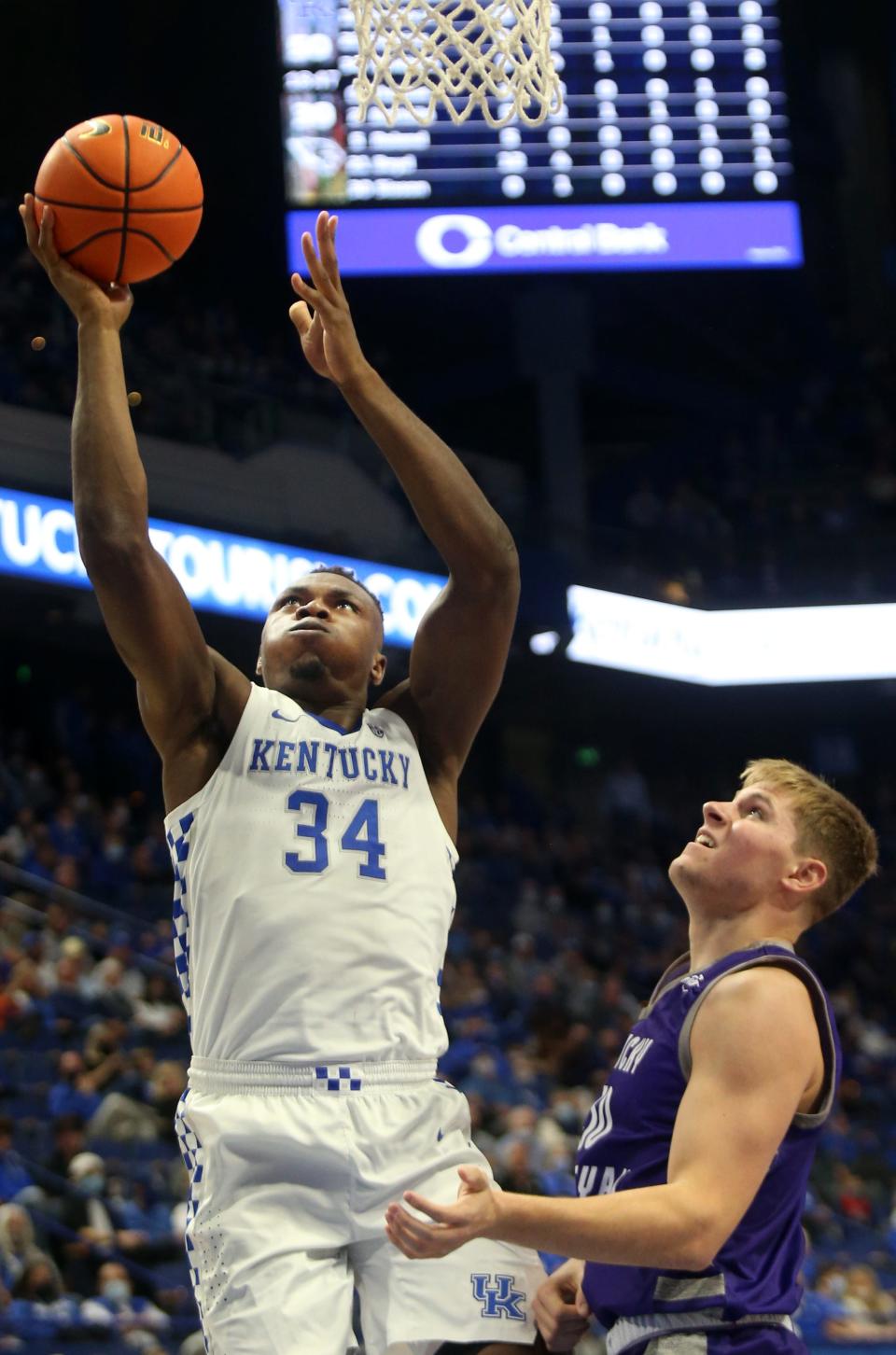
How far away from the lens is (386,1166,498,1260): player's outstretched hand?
6.63 feet

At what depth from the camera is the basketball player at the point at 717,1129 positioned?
2.25 metres

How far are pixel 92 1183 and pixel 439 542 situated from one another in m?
5.51

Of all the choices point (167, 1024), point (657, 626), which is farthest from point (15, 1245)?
point (657, 626)

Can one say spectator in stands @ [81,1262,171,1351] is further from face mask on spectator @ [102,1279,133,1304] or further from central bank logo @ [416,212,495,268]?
central bank logo @ [416,212,495,268]

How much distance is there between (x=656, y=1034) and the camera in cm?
274

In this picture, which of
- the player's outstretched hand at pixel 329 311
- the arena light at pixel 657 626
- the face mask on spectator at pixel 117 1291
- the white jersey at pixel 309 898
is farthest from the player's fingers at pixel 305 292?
the arena light at pixel 657 626

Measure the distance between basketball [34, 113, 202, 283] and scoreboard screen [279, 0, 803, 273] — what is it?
9584mm

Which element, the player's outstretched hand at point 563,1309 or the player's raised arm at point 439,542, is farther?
the player's raised arm at point 439,542

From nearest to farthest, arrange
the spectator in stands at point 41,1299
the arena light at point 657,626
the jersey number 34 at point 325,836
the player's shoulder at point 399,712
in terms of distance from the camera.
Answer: the jersey number 34 at point 325,836, the player's shoulder at point 399,712, the spectator in stands at point 41,1299, the arena light at point 657,626

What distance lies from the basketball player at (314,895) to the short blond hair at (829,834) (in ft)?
2.05

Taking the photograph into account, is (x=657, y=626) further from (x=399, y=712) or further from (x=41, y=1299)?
(x=399, y=712)

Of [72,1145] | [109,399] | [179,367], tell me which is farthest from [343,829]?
[179,367]

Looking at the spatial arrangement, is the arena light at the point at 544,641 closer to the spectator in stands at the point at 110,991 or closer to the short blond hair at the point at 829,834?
the spectator in stands at the point at 110,991

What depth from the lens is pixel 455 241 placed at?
1410cm
